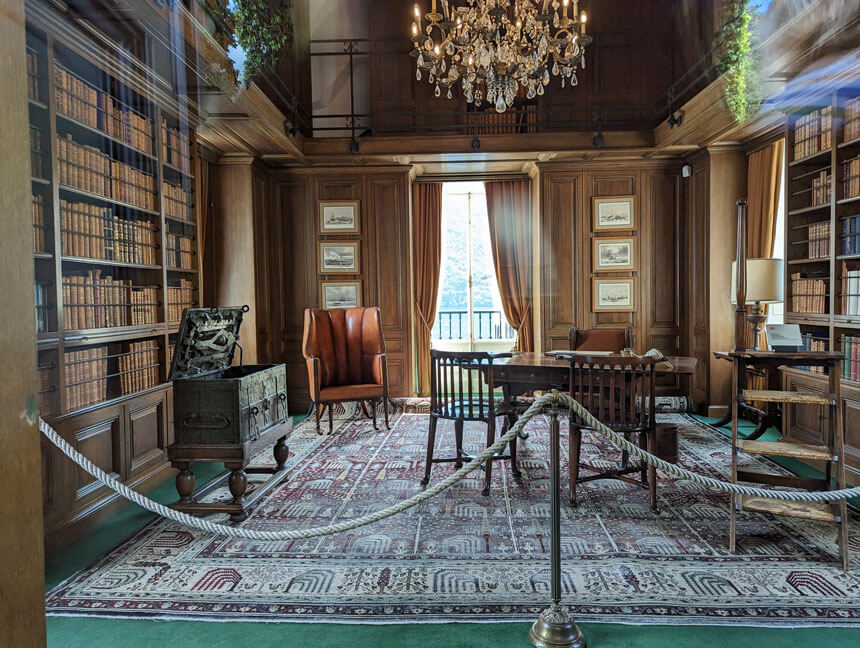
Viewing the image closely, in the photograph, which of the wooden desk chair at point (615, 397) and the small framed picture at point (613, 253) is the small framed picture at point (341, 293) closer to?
the small framed picture at point (613, 253)

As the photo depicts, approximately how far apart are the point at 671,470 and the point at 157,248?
11.9 ft

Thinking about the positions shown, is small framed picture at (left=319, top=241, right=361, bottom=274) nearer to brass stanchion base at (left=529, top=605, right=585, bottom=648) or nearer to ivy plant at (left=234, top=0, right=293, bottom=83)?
ivy plant at (left=234, top=0, right=293, bottom=83)

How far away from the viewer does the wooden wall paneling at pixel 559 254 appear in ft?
22.4

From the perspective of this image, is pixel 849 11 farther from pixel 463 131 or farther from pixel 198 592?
pixel 198 592

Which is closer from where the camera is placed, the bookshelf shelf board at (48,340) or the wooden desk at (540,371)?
the bookshelf shelf board at (48,340)

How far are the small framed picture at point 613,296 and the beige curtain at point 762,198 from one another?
132cm

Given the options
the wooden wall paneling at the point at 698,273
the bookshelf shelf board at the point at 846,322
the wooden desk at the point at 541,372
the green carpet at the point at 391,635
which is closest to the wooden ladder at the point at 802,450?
the green carpet at the point at 391,635

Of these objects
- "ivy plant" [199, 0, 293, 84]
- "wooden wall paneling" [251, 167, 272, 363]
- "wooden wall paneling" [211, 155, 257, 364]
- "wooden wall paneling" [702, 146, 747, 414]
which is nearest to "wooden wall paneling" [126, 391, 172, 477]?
"wooden wall paneling" [211, 155, 257, 364]

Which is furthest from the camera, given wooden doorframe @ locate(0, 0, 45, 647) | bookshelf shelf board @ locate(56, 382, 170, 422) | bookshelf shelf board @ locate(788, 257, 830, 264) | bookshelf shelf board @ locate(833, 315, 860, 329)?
bookshelf shelf board @ locate(788, 257, 830, 264)

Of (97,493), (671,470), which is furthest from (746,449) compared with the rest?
(97,493)

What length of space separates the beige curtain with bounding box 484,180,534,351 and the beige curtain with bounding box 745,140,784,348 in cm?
273

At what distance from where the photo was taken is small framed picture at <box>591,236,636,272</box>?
6770mm

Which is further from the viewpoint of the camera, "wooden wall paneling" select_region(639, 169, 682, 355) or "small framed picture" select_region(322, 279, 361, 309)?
"small framed picture" select_region(322, 279, 361, 309)

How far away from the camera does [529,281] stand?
787 cm
